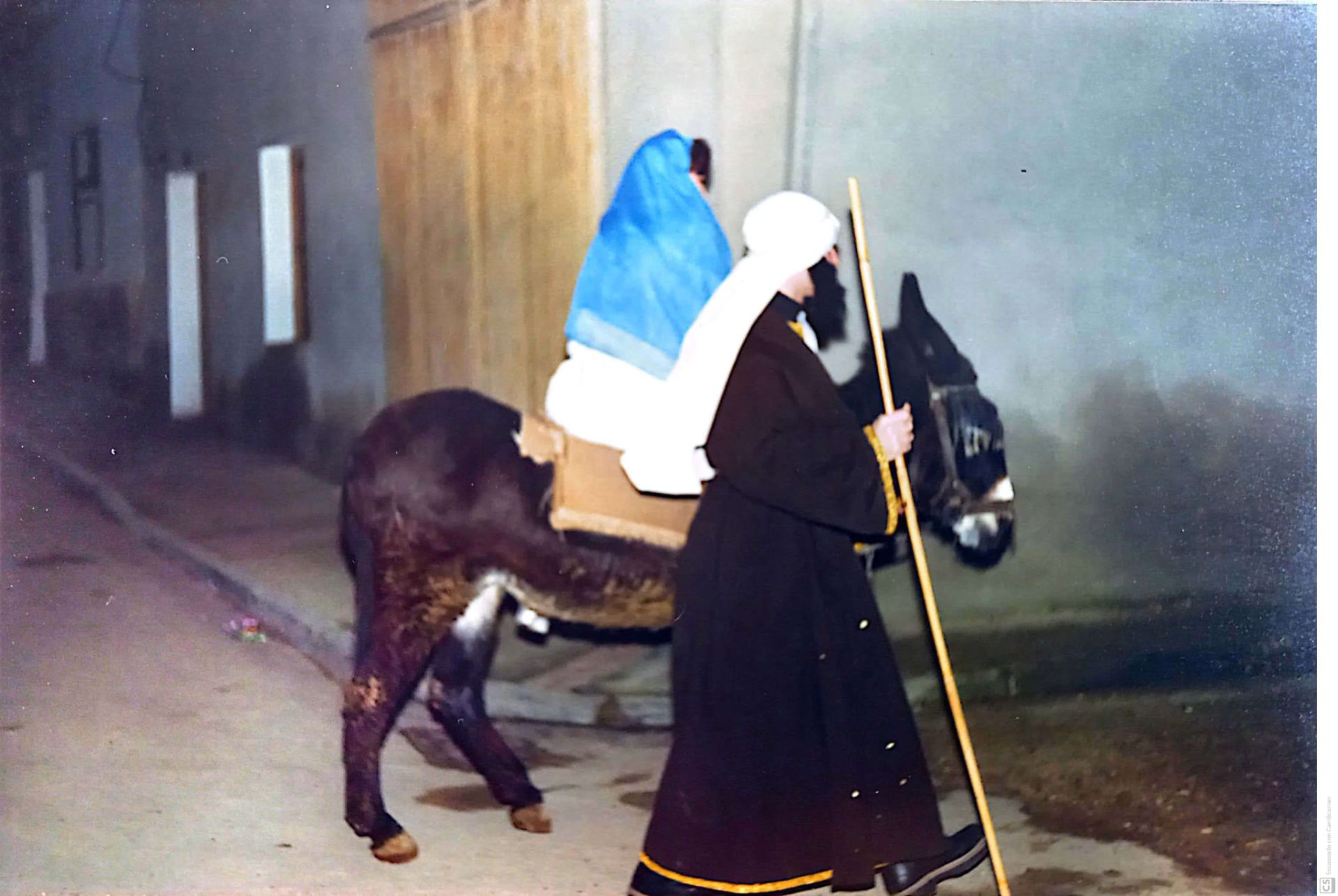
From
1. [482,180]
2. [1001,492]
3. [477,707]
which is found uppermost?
[482,180]

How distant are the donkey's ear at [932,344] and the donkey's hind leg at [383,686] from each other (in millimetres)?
1526

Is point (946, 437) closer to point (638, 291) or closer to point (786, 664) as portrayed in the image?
point (786, 664)

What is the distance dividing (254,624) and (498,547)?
0.87m

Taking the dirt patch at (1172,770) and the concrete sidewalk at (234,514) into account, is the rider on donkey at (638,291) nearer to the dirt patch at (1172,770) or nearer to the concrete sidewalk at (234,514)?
the concrete sidewalk at (234,514)

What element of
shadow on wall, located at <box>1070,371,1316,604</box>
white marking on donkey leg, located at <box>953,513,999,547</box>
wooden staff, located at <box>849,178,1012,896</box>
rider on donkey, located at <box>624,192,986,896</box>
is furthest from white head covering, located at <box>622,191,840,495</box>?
Answer: shadow on wall, located at <box>1070,371,1316,604</box>

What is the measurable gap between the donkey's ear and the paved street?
125 cm

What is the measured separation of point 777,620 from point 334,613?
132cm

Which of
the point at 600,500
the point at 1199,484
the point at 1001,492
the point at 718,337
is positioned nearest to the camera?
the point at 718,337

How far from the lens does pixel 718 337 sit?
121 inches

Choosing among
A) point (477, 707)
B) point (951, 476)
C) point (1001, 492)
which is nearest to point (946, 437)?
point (951, 476)

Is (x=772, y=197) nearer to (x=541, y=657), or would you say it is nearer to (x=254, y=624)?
(x=541, y=657)

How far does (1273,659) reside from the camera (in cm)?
374

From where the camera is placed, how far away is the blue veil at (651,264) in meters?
3.33

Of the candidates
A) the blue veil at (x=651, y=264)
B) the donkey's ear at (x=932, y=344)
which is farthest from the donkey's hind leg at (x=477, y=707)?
the donkey's ear at (x=932, y=344)
